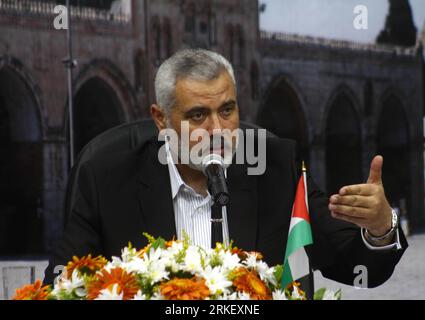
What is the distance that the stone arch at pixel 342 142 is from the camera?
29891 mm

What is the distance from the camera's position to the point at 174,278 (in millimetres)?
2197

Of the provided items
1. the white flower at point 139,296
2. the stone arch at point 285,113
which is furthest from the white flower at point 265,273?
the stone arch at point 285,113

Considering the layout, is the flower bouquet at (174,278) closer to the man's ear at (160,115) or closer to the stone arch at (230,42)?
the man's ear at (160,115)

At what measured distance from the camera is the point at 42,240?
67.2ft

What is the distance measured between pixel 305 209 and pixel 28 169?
59.1 ft

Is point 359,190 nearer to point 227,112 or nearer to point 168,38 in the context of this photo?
point 227,112

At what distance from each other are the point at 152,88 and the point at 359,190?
19.8 meters

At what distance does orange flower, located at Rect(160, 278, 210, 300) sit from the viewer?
2.07m

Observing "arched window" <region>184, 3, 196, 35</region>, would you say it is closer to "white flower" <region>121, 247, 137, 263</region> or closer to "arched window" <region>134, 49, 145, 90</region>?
"arched window" <region>134, 49, 145, 90</region>

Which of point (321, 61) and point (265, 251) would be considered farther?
point (321, 61)

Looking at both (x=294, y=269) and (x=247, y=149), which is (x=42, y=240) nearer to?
(x=247, y=149)

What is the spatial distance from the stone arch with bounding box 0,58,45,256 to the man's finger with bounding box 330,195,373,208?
17850mm

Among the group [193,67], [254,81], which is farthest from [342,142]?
[193,67]
